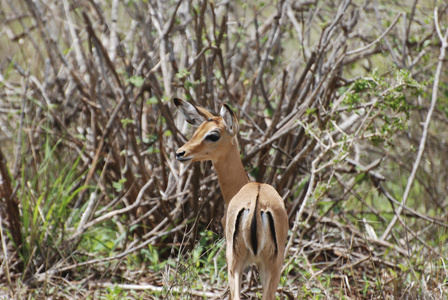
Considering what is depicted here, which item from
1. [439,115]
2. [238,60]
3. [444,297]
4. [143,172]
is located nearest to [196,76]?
[143,172]

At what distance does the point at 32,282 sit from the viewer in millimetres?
4320

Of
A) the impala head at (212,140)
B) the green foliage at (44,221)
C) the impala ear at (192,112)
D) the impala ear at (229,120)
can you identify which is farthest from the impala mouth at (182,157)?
the green foliage at (44,221)

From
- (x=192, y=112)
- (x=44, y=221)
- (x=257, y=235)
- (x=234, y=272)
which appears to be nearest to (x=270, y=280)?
(x=234, y=272)

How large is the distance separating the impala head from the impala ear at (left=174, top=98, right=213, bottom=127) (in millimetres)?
137

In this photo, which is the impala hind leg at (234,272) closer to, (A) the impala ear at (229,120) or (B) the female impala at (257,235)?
(B) the female impala at (257,235)

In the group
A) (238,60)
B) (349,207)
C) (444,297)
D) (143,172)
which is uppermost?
(238,60)

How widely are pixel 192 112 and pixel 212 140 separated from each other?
385 millimetres

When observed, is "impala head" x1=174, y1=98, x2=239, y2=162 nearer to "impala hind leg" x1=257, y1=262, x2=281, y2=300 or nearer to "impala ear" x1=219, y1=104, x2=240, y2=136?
"impala ear" x1=219, y1=104, x2=240, y2=136

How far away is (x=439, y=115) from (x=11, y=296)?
4.87 meters

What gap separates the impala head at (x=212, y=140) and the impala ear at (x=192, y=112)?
14 centimetres

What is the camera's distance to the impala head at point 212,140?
3.55 metres

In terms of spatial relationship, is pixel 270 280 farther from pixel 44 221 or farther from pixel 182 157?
pixel 44 221

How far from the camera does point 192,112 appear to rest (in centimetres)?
395

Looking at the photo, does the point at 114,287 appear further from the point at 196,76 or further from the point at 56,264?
the point at 196,76
